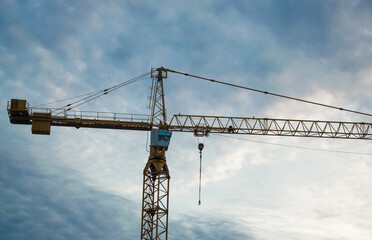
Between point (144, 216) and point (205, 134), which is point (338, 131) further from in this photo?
point (144, 216)

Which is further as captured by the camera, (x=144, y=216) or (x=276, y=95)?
(x=276, y=95)

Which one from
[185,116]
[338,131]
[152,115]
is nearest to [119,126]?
[152,115]

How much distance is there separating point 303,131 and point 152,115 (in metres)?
24.5

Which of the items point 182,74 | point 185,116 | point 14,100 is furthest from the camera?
point 182,74

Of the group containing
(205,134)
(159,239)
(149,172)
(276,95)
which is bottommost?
(159,239)

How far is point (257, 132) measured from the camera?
72188 mm

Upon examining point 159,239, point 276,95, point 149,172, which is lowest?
point 159,239

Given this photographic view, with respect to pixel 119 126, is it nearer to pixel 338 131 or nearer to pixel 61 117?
pixel 61 117

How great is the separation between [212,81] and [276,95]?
36.8 ft

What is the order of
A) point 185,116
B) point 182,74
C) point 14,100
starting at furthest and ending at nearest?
point 182,74, point 185,116, point 14,100

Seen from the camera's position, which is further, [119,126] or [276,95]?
[276,95]

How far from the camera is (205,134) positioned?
71.5 metres

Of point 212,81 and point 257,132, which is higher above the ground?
point 212,81

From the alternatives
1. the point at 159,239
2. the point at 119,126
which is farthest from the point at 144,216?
the point at 119,126
